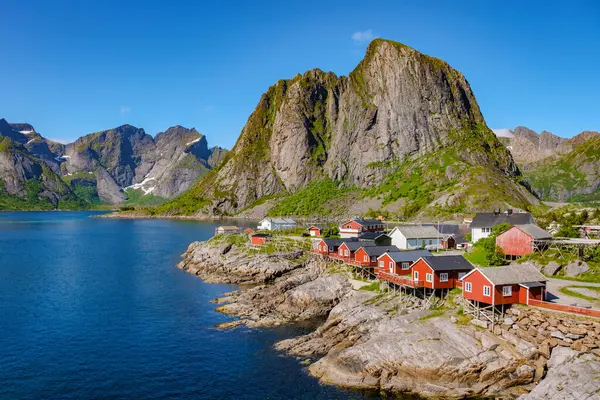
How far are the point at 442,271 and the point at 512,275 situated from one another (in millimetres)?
9218

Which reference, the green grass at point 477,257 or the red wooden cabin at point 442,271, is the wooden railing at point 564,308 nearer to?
the red wooden cabin at point 442,271

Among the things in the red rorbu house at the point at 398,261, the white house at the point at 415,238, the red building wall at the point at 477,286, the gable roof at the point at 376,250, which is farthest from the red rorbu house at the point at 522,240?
the red building wall at the point at 477,286

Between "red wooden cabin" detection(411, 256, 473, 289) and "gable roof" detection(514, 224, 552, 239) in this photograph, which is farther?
"gable roof" detection(514, 224, 552, 239)

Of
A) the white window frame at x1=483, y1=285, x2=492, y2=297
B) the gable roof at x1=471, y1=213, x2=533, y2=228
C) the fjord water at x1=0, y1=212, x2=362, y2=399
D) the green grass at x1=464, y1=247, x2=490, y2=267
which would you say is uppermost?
the gable roof at x1=471, y1=213, x2=533, y2=228

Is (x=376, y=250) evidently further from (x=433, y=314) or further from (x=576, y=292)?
(x=576, y=292)

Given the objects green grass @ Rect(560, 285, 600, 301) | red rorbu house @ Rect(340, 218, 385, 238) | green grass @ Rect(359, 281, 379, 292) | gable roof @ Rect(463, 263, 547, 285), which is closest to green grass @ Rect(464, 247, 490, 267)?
green grass @ Rect(560, 285, 600, 301)

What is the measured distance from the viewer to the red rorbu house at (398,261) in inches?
2569

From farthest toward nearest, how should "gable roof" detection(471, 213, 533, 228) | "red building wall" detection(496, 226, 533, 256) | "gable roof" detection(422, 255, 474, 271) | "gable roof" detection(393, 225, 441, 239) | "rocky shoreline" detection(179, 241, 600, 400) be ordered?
"gable roof" detection(393, 225, 441, 239), "gable roof" detection(471, 213, 533, 228), "red building wall" detection(496, 226, 533, 256), "gable roof" detection(422, 255, 474, 271), "rocky shoreline" detection(179, 241, 600, 400)

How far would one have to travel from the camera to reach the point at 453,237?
94062 millimetres

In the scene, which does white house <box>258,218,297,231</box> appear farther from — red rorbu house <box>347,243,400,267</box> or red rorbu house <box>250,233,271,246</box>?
red rorbu house <box>347,243,400,267</box>

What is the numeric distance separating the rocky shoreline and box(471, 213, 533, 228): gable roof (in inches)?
1625

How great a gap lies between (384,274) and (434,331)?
1871 centimetres

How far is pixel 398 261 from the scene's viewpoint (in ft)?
214

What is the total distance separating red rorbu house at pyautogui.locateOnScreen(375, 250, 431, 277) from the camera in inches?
2569
